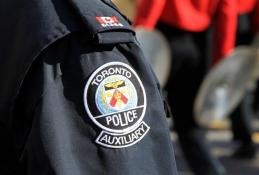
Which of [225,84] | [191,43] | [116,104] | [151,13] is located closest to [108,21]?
[116,104]

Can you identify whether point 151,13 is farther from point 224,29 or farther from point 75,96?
point 75,96

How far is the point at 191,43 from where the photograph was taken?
317 centimetres

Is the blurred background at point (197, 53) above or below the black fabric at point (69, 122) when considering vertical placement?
below

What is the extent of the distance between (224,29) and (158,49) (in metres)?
0.33

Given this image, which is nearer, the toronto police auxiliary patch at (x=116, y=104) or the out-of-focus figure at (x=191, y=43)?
the toronto police auxiliary patch at (x=116, y=104)

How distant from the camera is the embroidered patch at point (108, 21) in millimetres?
1102

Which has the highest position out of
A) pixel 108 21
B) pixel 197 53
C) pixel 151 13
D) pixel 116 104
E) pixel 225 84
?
pixel 108 21

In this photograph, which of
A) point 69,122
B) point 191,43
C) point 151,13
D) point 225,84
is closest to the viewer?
point 69,122

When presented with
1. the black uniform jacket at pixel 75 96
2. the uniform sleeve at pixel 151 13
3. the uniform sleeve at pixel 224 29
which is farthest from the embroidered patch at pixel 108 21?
the uniform sleeve at pixel 224 29

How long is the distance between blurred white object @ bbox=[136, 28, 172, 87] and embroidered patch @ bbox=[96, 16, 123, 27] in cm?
198

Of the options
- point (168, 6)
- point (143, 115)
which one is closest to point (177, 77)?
point (168, 6)

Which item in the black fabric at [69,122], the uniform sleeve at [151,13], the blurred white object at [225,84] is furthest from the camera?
the blurred white object at [225,84]

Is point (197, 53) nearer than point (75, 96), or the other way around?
point (75, 96)

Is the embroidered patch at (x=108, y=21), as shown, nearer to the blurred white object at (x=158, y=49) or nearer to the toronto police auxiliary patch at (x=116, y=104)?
the toronto police auxiliary patch at (x=116, y=104)
